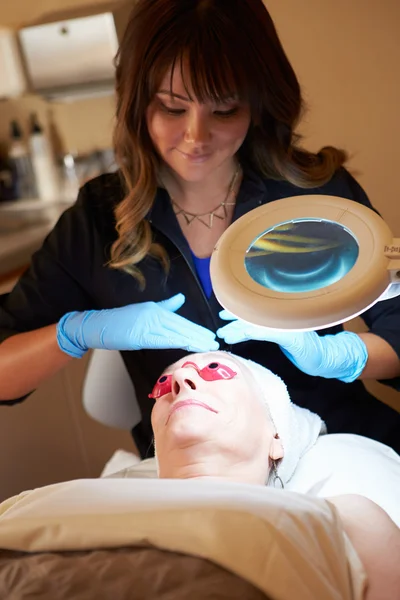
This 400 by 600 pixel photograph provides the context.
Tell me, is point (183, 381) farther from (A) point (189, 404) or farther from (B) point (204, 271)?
(B) point (204, 271)

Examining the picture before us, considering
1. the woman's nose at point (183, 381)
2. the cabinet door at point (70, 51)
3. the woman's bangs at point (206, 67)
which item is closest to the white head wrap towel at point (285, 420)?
the woman's nose at point (183, 381)

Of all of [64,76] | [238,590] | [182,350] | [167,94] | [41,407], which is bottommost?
[41,407]

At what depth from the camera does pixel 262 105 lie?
1109 mm

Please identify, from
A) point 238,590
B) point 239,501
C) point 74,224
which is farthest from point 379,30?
point 238,590

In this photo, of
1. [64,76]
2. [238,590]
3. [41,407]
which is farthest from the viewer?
[64,76]

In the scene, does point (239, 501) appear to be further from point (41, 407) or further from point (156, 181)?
point (41, 407)

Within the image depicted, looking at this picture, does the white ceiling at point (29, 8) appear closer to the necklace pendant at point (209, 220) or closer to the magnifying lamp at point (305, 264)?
the necklace pendant at point (209, 220)

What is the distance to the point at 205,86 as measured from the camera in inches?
40.5

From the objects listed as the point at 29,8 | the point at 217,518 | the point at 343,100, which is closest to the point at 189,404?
the point at 217,518

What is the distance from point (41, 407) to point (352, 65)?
3.60 ft

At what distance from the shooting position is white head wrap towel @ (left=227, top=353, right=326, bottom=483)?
1138 millimetres

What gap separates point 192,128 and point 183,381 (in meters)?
0.39

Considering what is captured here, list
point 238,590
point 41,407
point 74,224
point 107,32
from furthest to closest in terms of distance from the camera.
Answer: point 107,32
point 41,407
point 74,224
point 238,590

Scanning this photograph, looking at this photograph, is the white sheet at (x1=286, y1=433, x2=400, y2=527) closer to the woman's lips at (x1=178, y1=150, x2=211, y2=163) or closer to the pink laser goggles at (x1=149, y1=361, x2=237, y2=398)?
the pink laser goggles at (x1=149, y1=361, x2=237, y2=398)
